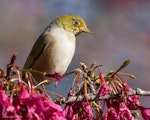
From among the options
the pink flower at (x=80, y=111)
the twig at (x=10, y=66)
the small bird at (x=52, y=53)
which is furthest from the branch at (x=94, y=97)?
the small bird at (x=52, y=53)

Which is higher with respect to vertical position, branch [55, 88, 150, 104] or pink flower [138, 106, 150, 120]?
branch [55, 88, 150, 104]

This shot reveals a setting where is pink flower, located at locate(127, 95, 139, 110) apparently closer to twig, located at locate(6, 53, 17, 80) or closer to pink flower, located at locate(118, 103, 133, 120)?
pink flower, located at locate(118, 103, 133, 120)

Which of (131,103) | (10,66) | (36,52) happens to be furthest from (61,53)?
(10,66)

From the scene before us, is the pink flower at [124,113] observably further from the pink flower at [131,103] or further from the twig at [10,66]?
the twig at [10,66]

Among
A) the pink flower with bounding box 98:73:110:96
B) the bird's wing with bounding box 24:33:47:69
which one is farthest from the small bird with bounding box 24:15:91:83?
the pink flower with bounding box 98:73:110:96

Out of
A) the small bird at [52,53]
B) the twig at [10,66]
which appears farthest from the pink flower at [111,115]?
the small bird at [52,53]

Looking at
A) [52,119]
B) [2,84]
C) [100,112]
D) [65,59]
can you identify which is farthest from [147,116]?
[65,59]

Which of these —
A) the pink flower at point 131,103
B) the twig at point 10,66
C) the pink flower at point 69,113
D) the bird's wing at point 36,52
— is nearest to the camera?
the twig at point 10,66

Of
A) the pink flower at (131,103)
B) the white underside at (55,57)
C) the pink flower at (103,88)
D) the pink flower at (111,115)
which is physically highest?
the white underside at (55,57)

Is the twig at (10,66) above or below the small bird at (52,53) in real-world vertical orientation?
below

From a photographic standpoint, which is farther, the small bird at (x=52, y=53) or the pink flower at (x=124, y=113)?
the small bird at (x=52, y=53)

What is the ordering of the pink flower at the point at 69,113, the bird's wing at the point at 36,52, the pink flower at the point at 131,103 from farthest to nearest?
the bird's wing at the point at 36,52, the pink flower at the point at 131,103, the pink flower at the point at 69,113

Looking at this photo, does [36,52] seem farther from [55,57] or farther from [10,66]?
[10,66]

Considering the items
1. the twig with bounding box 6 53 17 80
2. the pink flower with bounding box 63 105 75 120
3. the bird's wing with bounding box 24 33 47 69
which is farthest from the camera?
the bird's wing with bounding box 24 33 47 69
